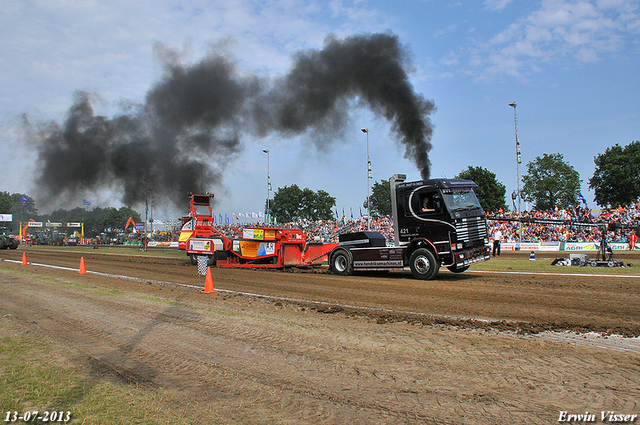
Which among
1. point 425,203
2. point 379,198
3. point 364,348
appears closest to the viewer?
point 364,348

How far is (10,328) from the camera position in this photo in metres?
6.68

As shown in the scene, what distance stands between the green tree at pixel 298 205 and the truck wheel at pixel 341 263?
70.2 m

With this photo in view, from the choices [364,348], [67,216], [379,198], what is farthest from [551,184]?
[67,216]

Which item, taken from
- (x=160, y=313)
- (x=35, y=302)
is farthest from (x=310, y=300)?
(x=35, y=302)

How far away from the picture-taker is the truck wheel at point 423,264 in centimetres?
1256

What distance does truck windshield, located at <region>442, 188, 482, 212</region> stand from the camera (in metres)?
12.6

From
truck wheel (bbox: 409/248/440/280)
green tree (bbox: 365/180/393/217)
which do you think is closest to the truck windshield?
truck wheel (bbox: 409/248/440/280)

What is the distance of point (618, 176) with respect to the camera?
5191cm

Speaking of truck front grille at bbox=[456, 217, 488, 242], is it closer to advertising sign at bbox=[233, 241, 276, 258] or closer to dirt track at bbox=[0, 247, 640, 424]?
dirt track at bbox=[0, 247, 640, 424]

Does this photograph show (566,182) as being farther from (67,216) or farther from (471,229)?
(67,216)

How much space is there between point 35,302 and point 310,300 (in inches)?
246

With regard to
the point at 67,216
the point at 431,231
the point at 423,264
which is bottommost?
the point at 423,264

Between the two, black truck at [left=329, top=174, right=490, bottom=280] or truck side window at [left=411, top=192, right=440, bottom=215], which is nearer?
black truck at [left=329, top=174, right=490, bottom=280]

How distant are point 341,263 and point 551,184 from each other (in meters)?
52.4
